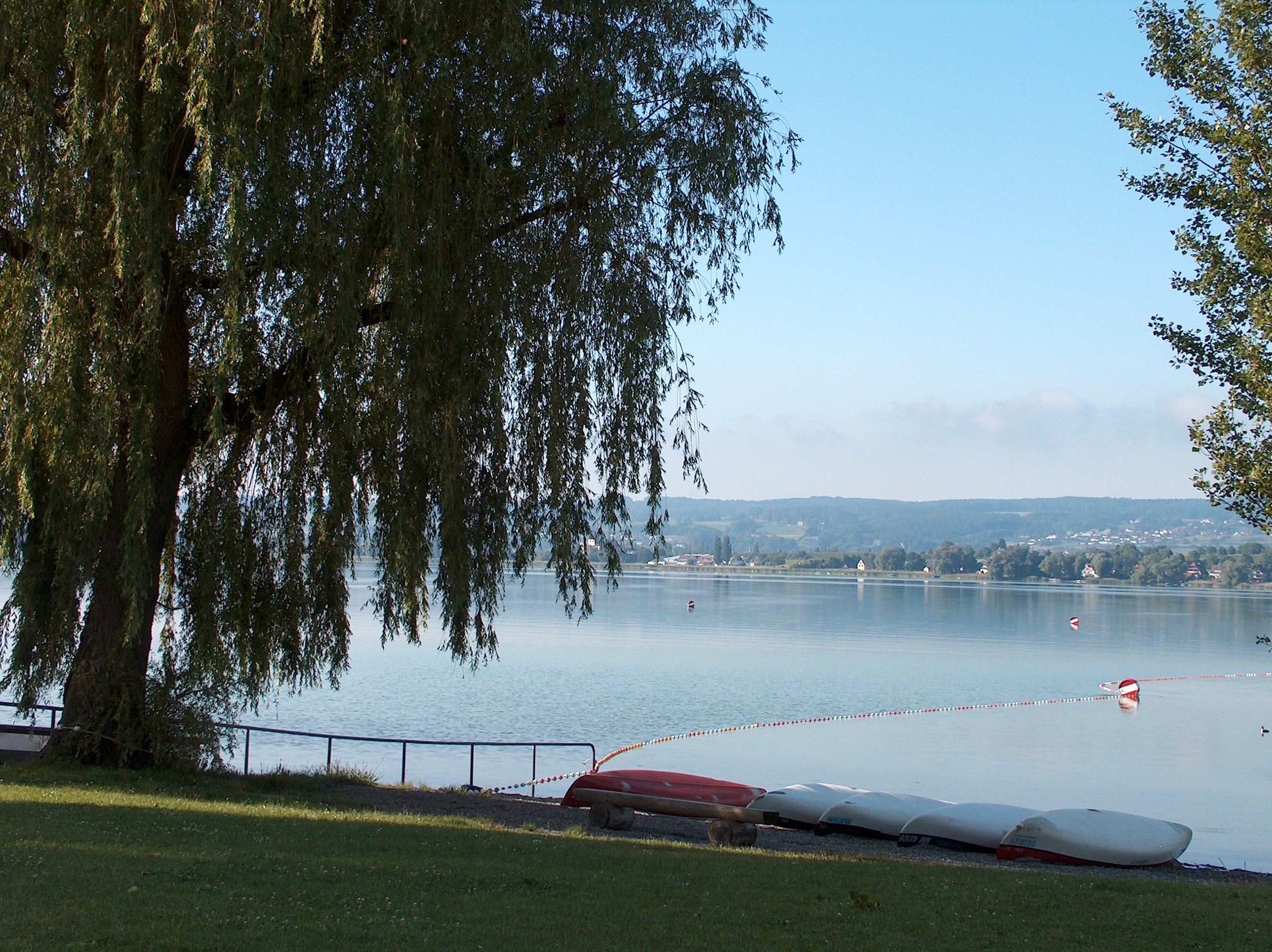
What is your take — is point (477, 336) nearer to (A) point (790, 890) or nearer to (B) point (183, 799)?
(B) point (183, 799)

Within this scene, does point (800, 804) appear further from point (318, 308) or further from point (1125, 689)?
point (1125, 689)

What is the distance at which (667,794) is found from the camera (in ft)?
47.6

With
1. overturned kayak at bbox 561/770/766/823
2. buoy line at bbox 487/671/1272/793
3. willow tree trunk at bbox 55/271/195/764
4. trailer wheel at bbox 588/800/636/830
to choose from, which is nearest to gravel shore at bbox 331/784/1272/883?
trailer wheel at bbox 588/800/636/830

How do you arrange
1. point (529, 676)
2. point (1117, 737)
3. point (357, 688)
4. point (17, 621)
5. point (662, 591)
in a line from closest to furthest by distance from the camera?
point (17, 621) → point (1117, 737) → point (357, 688) → point (529, 676) → point (662, 591)

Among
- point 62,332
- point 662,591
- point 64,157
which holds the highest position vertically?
point 64,157

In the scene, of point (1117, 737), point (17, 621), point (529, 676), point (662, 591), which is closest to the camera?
point (17, 621)

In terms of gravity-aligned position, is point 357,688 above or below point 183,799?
below

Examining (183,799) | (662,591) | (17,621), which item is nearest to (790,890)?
(183,799)

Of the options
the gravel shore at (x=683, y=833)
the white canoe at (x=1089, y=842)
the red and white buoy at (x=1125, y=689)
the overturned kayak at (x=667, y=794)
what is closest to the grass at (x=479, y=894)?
the gravel shore at (x=683, y=833)

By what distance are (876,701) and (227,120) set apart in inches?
1302

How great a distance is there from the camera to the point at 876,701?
39438 mm

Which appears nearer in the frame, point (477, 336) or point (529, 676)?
point (477, 336)

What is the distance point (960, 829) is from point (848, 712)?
841 inches

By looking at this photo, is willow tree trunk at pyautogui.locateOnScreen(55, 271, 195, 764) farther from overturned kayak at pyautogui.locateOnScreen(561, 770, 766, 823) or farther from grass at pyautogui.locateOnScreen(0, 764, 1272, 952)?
overturned kayak at pyautogui.locateOnScreen(561, 770, 766, 823)
